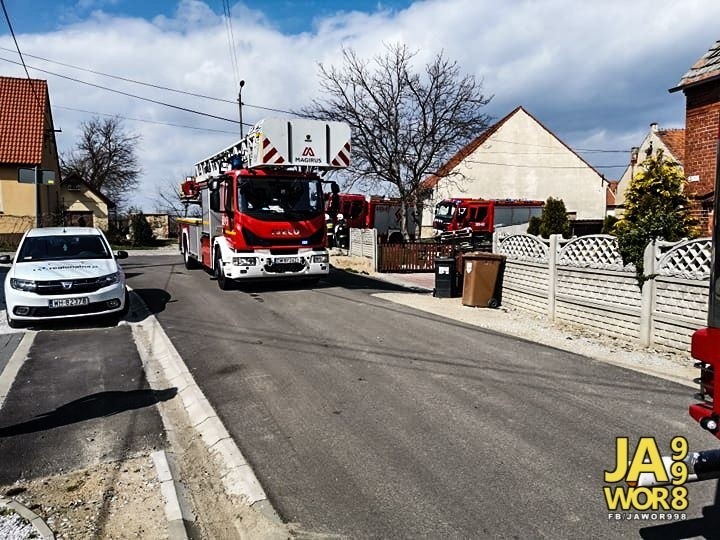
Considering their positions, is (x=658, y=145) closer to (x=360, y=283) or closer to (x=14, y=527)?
(x=360, y=283)

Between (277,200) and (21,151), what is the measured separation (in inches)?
958

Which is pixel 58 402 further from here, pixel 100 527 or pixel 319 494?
pixel 319 494

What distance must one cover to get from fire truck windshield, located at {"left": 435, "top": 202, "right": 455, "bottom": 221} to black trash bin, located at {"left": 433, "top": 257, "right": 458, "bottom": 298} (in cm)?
1764

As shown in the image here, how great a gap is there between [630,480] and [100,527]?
308cm

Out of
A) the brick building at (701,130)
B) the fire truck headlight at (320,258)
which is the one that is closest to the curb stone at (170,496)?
the fire truck headlight at (320,258)

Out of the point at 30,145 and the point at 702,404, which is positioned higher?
the point at 30,145

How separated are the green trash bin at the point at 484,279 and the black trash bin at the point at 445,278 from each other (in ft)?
4.15

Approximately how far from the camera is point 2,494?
3941 mm

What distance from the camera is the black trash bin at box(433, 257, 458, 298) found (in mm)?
13820

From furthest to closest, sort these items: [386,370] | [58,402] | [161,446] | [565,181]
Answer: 1. [565,181]
2. [386,370]
3. [58,402]
4. [161,446]

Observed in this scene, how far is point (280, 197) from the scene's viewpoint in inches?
528

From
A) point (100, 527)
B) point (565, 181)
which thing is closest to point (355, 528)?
point (100, 527)

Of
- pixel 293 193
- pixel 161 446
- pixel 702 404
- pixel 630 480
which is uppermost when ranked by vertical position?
pixel 293 193

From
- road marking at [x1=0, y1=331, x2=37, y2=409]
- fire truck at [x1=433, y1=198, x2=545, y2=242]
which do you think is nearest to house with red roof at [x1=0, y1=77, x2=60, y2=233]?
fire truck at [x1=433, y1=198, x2=545, y2=242]
